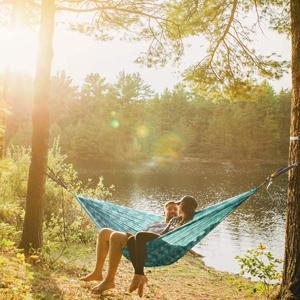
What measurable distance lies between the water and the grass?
1577 mm

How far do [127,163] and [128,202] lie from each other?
2081 cm

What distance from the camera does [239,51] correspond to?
4789mm

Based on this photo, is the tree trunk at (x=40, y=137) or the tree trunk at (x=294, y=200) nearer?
the tree trunk at (x=294, y=200)

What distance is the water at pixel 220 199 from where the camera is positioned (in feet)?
35.0

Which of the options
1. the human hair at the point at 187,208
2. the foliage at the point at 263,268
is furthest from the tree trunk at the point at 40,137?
the foliage at the point at 263,268

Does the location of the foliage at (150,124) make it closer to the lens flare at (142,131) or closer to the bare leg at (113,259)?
the lens flare at (142,131)

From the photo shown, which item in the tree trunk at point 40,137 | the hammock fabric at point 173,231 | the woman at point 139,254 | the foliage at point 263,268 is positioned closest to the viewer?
the woman at point 139,254

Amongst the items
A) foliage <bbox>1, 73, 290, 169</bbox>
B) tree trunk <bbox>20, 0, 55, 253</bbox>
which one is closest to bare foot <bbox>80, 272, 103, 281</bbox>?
tree trunk <bbox>20, 0, 55, 253</bbox>

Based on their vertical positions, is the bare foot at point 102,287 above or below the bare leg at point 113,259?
below

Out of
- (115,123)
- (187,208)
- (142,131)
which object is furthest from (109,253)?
(142,131)

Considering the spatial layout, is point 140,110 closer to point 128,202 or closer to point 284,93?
point 284,93

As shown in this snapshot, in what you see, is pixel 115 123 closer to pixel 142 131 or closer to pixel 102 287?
pixel 142 131

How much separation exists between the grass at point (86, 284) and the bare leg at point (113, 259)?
9 centimetres

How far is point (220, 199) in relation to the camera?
1975cm
